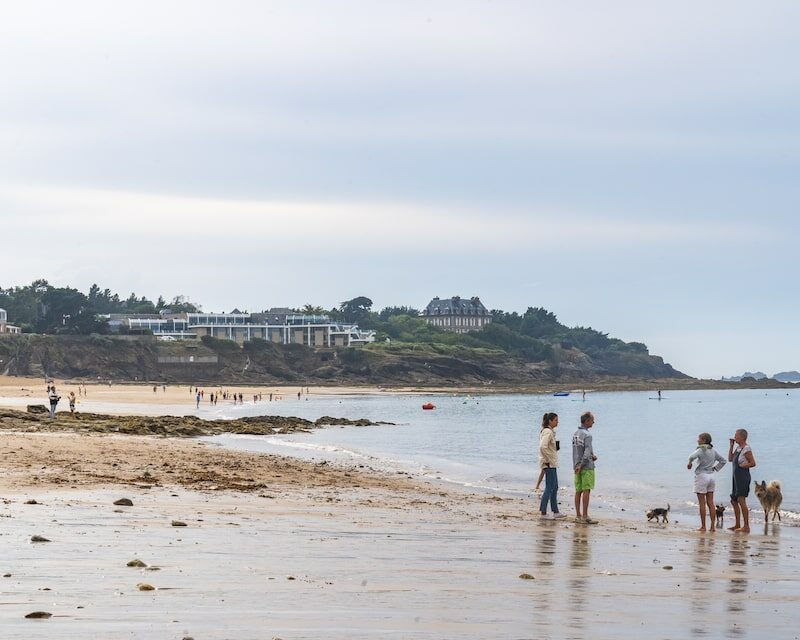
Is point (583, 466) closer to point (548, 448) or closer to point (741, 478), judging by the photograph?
point (548, 448)

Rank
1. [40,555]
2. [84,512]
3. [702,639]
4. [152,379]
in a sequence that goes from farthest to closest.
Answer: [152,379] < [84,512] < [40,555] < [702,639]

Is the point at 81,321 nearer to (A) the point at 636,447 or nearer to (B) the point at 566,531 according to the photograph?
(A) the point at 636,447

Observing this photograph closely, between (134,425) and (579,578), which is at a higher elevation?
(579,578)

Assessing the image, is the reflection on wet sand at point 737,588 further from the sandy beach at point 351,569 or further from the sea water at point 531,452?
the sea water at point 531,452

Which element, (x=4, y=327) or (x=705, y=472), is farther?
(x=4, y=327)

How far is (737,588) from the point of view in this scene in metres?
10.8

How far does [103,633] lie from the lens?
24.6 feet

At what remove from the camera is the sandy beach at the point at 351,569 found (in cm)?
823

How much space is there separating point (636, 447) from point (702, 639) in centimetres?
4273

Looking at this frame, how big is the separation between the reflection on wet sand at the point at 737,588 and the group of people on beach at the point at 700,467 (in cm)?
144

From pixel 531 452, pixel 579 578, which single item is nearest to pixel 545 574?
pixel 579 578

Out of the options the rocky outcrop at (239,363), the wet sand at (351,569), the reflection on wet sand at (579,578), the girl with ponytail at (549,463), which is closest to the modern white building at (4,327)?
the rocky outcrop at (239,363)

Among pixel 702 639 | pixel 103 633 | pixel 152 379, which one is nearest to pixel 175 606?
pixel 103 633

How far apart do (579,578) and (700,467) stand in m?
6.98
